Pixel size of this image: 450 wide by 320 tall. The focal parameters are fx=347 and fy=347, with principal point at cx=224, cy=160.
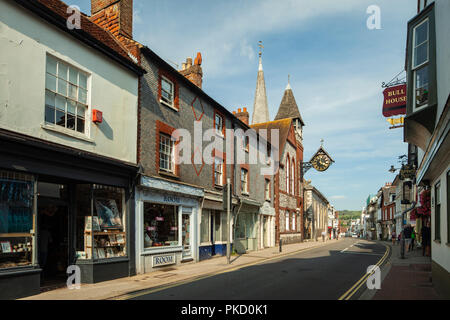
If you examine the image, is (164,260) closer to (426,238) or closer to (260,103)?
(426,238)

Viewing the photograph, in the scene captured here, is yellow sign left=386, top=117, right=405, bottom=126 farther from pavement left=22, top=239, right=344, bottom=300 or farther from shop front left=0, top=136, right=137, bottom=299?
shop front left=0, top=136, right=137, bottom=299

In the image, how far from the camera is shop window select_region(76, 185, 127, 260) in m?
10.8

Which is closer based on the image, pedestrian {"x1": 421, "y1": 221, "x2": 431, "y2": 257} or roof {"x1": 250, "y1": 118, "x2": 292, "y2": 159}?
pedestrian {"x1": 421, "y1": 221, "x2": 431, "y2": 257}

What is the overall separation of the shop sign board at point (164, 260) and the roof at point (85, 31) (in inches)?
282

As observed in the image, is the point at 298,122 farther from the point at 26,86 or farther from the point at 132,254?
the point at 26,86

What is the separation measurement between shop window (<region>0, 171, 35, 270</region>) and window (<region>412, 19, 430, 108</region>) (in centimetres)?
1106

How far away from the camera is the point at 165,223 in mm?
14562

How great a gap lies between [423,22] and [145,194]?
10770 mm

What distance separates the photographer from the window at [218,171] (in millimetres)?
19438

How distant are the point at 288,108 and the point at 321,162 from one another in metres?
8.30

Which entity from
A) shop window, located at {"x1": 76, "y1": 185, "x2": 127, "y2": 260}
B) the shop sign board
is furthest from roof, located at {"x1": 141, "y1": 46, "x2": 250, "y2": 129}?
the shop sign board

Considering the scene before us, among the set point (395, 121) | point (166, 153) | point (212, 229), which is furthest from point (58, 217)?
point (395, 121)
